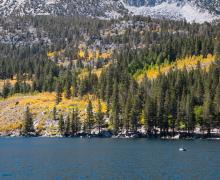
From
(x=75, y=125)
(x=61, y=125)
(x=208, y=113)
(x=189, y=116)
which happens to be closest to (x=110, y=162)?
(x=208, y=113)

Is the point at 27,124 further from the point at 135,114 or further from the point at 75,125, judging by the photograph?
the point at 135,114

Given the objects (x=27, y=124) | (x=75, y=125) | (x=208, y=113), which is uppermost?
(x=208, y=113)

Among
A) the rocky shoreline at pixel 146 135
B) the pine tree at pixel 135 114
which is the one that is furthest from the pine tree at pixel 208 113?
the pine tree at pixel 135 114

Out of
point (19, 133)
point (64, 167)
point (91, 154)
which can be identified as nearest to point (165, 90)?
point (19, 133)

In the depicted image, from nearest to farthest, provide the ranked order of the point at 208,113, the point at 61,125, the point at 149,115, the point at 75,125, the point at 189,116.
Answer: the point at 208,113, the point at 189,116, the point at 149,115, the point at 61,125, the point at 75,125

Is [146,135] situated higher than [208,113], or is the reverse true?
[208,113]

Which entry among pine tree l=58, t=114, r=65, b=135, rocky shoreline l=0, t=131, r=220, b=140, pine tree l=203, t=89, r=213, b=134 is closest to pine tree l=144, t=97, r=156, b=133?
rocky shoreline l=0, t=131, r=220, b=140

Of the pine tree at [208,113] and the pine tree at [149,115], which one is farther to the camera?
the pine tree at [149,115]

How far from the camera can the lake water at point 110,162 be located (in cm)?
8081

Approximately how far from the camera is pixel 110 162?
100 meters

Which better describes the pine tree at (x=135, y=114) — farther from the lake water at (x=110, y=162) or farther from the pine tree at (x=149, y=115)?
the lake water at (x=110, y=162)

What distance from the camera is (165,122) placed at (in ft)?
569

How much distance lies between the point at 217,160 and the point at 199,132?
73.6 metres

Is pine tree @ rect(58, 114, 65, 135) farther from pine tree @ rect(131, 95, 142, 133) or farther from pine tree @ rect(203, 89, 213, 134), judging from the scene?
pine tree @ rect(203, 89, 213, 134)
